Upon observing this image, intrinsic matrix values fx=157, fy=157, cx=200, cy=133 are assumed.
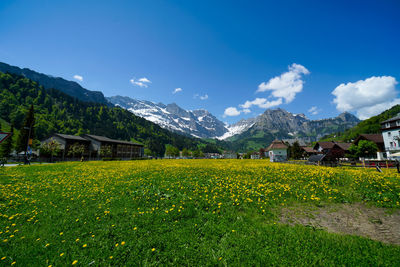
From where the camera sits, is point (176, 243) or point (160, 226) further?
point (160, 226)

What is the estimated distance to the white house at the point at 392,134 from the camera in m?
53.1

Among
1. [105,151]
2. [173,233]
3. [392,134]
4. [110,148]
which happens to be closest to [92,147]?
[110,148]

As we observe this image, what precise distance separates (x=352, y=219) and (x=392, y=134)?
78.0m

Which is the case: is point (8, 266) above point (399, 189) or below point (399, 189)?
below

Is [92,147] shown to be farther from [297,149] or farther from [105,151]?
[297,149]

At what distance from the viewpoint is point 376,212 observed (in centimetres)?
778

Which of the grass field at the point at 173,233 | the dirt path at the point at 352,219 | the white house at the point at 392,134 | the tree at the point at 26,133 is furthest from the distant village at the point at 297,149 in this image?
the grass field at the point at 173,233

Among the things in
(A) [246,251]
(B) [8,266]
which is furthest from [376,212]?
(B) [8,266]

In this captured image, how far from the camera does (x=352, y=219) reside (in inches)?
278

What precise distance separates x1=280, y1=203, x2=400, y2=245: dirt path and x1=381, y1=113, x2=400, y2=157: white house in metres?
69.7

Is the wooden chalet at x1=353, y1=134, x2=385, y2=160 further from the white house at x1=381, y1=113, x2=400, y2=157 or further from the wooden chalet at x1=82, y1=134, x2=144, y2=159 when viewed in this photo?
the wooden chalet at x1=82, y1=134, x2=144, y2=159

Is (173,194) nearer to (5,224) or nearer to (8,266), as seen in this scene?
(8,266)

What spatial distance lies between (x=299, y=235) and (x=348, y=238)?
1599 millimetres

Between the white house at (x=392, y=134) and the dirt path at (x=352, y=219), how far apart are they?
6973 centimetres
